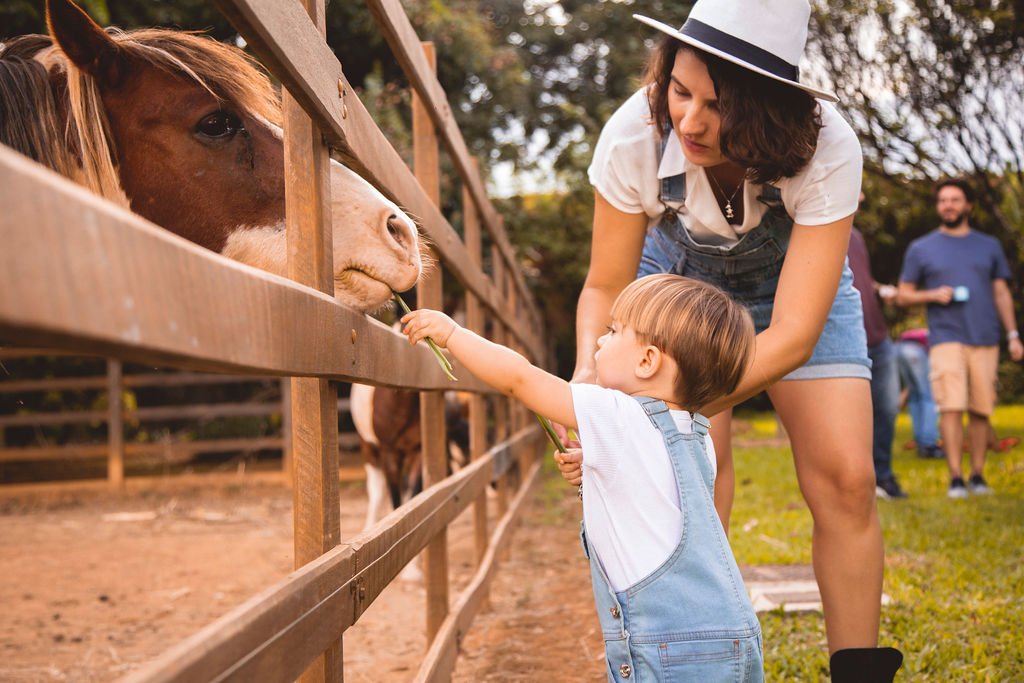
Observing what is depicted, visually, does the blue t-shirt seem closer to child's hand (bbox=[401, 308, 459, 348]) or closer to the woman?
the woman

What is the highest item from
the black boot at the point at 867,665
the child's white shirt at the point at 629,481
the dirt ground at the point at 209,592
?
the child's white shirt at the point at 629,481

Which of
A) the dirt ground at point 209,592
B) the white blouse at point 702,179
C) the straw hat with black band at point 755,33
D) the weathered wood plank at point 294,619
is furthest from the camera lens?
the dirt ground at point 209,592

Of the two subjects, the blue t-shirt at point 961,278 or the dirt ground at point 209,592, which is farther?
the blue t-shirt at point 961,278

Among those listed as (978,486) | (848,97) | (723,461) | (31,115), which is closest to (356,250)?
(31,115)

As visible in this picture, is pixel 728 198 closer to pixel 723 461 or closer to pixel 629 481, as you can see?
pixel 723 461

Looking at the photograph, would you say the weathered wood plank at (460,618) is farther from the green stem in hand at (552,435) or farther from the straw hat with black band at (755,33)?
the straw hat with black band at (755,33)

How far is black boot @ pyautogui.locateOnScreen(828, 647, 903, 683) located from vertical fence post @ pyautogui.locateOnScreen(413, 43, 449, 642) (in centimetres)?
114

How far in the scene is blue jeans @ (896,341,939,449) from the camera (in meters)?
8.27

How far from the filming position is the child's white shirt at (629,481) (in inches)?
59.4

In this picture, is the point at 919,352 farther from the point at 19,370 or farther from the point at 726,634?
the point at 19,370

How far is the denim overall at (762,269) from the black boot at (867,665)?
605mm

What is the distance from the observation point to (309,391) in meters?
1.44

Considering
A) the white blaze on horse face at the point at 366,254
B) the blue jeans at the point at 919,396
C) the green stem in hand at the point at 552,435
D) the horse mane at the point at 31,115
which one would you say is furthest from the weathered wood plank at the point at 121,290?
the blue jeans at the point at 919,396

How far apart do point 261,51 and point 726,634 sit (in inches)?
43.6
